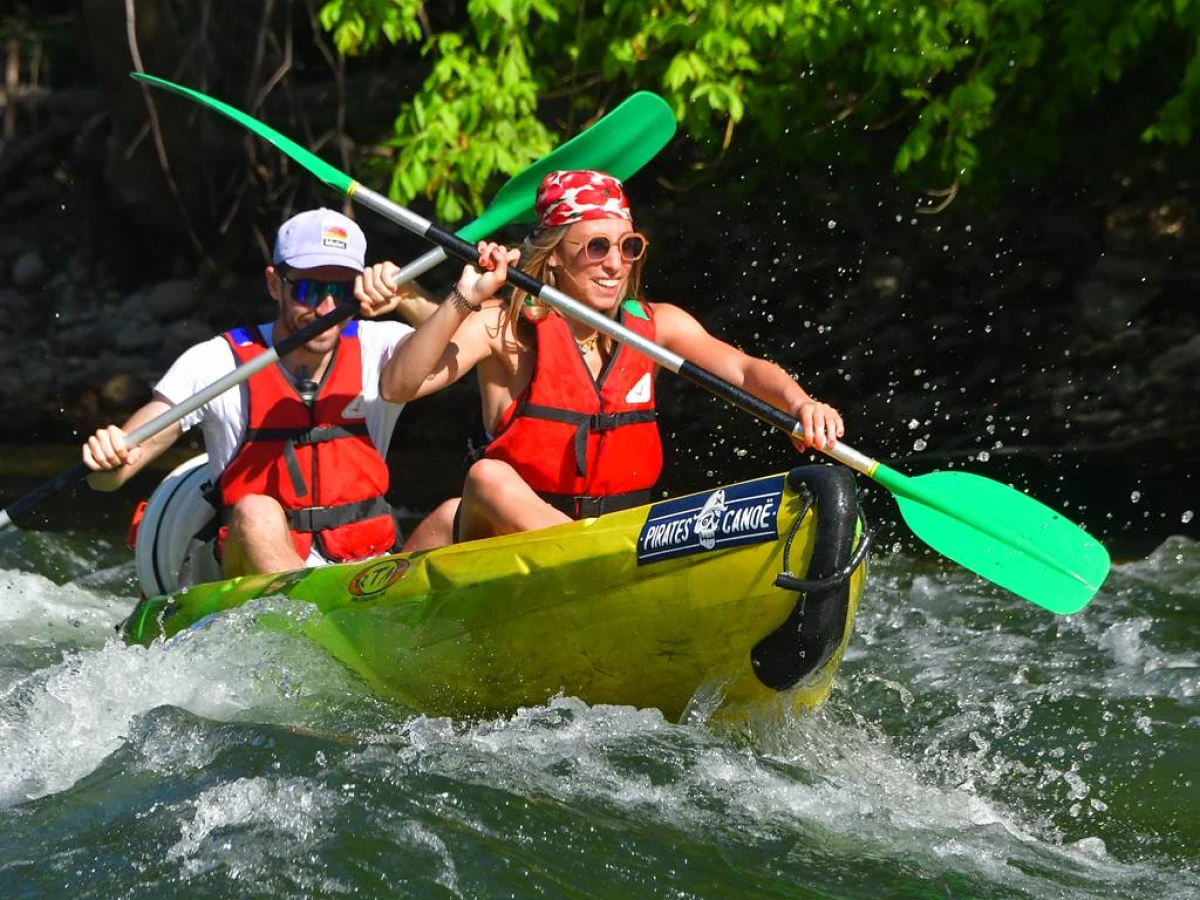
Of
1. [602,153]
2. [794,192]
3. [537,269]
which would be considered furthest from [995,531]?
[794,192]

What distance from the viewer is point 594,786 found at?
3.75 meters

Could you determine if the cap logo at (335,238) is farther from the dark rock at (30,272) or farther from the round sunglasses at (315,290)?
the dark rock at (30,272)

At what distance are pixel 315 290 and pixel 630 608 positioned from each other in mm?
1446

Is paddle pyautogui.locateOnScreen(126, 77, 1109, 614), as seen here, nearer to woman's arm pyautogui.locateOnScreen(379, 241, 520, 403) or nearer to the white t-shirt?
woman's arm pyautogui.locateOnScreen(379, 241, 520, 403)

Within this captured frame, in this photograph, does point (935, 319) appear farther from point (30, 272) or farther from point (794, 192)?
point (30, 272)

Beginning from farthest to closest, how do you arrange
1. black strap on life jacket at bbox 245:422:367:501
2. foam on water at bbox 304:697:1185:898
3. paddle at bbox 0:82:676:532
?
1. paddle at bbox 0:82:676:532
2. black strap on life jacket at bbox 245:422:367:501
3. foam on water at bbox 304:697:1185:898

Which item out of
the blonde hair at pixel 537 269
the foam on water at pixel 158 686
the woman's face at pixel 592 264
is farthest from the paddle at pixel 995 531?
the foam on water at pixel 158 686

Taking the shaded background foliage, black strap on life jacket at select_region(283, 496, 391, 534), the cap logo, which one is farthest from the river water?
the shaded background foliage

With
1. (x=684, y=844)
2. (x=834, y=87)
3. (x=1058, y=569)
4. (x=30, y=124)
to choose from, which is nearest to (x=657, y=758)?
(x=684, y=844)

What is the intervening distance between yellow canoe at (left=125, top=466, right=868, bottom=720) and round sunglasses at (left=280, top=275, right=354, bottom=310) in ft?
2.54

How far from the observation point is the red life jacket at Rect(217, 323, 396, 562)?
4.78 m

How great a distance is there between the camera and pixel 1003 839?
143 inches

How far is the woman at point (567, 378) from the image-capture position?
4355 millimetres

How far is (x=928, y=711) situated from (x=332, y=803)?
1814 millimetres
